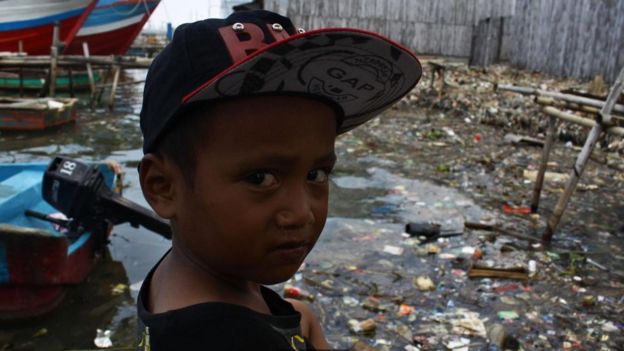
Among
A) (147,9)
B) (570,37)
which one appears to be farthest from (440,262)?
(147,9)

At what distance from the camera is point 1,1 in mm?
18438

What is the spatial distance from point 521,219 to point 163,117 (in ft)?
17.6

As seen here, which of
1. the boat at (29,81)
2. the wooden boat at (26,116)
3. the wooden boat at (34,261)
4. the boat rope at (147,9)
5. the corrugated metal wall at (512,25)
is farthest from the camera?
the boat rope at (147,9)

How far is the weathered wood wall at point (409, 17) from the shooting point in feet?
63.1

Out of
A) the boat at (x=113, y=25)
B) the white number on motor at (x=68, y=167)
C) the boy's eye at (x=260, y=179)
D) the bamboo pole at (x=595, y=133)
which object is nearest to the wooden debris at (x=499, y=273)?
the bamboo pole at (x=595, y=133)

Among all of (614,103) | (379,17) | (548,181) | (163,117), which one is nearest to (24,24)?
(379,17)

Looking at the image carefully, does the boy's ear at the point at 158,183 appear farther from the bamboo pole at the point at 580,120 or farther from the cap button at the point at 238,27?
the bamboo pole at the point at 580,120

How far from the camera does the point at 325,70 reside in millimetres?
1064

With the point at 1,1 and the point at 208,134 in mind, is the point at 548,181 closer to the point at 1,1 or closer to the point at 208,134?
the point at 208,134

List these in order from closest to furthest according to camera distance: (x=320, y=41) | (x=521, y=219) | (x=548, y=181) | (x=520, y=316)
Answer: (x=320, y=41)
(x=520, y=316)
(x=521, y=219)
(x=548, y=181)

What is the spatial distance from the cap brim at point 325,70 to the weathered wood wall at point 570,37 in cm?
1261

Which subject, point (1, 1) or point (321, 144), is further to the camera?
point (1, 1)

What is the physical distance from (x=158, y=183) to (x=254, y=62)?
0.40 m

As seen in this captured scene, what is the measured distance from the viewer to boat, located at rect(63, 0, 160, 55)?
2114 cm
